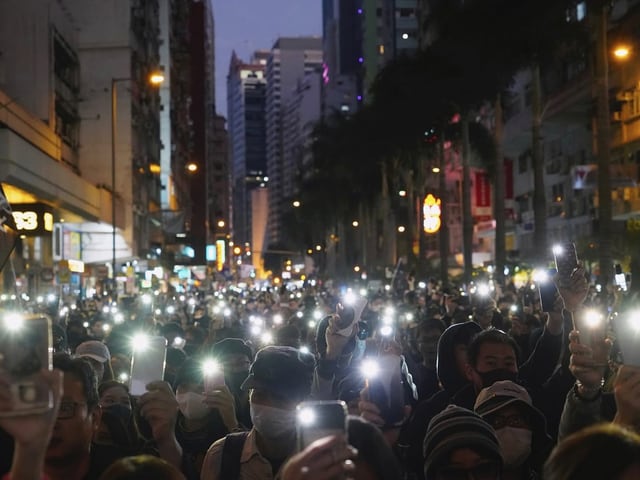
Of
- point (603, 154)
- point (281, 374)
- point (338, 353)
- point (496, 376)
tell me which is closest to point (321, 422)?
point (281, 374)

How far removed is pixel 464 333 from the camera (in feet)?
22.8

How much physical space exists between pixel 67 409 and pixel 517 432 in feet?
6.89

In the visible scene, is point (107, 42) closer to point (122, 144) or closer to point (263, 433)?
point (122, 144)

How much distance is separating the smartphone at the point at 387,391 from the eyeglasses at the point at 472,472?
0.70 metres

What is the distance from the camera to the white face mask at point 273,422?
4.77m

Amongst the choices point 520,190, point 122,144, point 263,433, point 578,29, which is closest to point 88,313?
point 578,29

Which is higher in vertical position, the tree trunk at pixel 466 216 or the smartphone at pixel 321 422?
the tree trunk at pixel 466 216

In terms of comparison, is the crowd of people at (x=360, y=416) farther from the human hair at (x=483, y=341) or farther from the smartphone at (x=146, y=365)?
the smartphone at (x=146, y=365)

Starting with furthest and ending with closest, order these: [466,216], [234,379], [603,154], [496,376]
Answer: [466,216] < [603,154] < [234,379] < [496,376]

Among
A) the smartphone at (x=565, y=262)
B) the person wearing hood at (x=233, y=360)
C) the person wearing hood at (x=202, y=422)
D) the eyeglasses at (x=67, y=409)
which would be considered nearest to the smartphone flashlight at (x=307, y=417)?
the eyeglasses at (x=67, y=409)

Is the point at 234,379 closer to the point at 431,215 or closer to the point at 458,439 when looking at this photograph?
the point at 458,439

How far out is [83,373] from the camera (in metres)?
4.85

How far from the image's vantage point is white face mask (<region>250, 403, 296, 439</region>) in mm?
4773

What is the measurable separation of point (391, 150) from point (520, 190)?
39.4 ft
